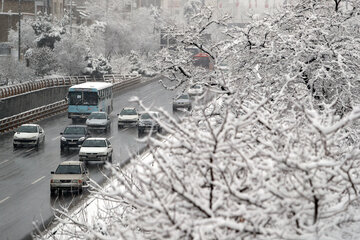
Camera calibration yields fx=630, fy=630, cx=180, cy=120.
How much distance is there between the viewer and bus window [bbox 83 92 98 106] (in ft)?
151

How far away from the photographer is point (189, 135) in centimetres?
633

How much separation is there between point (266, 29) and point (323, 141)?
11125 millimetres

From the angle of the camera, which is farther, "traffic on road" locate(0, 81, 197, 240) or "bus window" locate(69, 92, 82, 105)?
"bus window" locate(69, 92, 82, 105)

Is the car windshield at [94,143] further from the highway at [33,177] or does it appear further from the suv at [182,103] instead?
the suv at [182,103]

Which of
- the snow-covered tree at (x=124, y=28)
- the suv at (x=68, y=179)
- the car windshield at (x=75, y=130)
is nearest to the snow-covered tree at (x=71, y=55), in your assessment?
the snow-covered tree at (x=124, y=28)

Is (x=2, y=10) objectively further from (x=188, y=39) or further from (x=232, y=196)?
(x=232, y=196)

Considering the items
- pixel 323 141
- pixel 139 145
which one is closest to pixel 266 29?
pixel 323 141

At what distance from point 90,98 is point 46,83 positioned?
15.1 meters

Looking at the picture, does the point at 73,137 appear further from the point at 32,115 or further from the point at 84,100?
the point at 32,115

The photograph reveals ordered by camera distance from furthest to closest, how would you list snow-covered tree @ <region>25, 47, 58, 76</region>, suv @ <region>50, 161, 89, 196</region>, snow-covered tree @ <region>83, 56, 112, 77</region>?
snow-covered tree @ <region>83, 56, 112, 77</region>, snow-covered tree @ <region>25, 47, 58, 76</region>, suv @ <region>50, 161, 89, 196</region>

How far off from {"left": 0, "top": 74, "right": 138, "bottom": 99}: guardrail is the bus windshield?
5.81 meters

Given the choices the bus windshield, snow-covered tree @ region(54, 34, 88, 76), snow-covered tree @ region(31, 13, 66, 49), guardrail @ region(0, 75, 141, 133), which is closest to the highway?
guardrail @ region(0, 75, 141, 133)

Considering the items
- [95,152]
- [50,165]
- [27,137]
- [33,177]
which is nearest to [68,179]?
[33,177]

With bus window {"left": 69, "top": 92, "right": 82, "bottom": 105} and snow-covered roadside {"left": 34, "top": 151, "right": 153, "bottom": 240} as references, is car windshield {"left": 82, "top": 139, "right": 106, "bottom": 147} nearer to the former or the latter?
snow-covered roadside {"left": 34, "top": 151, "right": 153, "bottom": 240}
